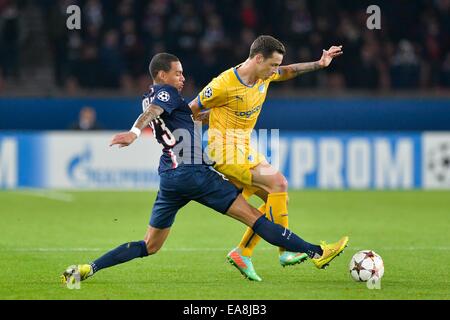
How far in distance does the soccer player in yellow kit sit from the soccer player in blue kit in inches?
18.9

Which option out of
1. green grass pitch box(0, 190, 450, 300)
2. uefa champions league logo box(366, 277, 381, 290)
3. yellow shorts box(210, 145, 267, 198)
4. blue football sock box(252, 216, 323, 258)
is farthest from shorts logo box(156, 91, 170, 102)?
uefa champions league logo box(366, 277, 381, 290)

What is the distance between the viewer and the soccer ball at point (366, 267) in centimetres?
797

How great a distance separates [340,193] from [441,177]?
1.92 m

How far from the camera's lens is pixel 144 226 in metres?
13.0

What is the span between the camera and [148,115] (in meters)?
7.59

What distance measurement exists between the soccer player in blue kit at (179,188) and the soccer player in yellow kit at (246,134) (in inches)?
18.9

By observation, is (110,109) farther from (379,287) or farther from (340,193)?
(379,287)

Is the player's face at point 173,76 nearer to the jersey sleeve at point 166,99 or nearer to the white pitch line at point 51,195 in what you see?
the jersey sleeve at point 166,99

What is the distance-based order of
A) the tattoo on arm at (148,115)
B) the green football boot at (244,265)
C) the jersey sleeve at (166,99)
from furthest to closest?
the green football boot at (244,265)
the jersey sleeve at (166,99)
the tattoo on arm at (148,115)

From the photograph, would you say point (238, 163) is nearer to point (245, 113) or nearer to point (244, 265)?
point (245, 113)

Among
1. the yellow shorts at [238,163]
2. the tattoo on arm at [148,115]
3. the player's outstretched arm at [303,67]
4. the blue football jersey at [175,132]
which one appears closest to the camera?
the tattoo on arm at [148,115]

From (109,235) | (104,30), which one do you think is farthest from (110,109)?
(109,235)

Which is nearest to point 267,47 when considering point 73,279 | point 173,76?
point 173,76

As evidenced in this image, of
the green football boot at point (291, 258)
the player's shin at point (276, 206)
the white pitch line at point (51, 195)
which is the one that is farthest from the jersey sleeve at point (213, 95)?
the white pitch line at point (51, 195)
